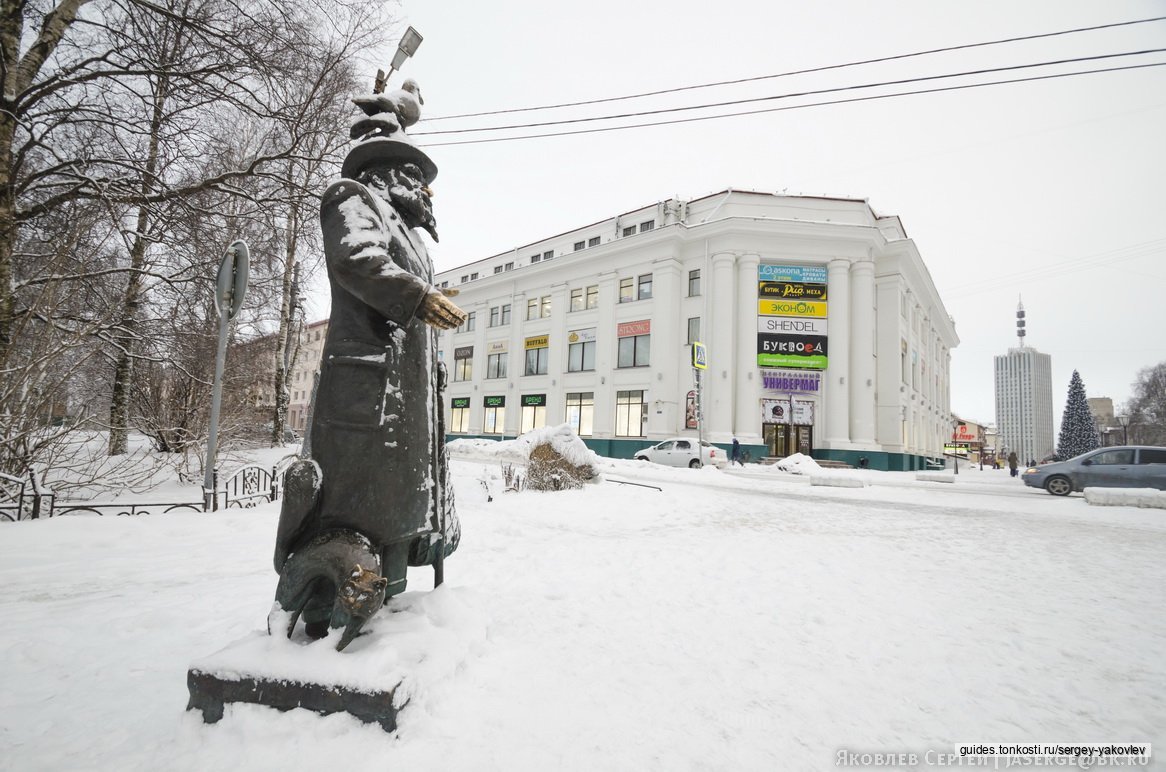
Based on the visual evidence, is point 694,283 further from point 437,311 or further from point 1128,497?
point 437,311

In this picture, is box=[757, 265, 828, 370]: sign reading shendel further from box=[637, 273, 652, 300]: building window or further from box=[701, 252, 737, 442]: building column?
box=[637, 273, 652, 300]: building window

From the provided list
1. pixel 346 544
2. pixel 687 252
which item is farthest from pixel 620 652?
pixel 687 252

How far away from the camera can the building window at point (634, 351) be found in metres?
28.5

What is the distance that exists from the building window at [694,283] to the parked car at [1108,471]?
17.0m

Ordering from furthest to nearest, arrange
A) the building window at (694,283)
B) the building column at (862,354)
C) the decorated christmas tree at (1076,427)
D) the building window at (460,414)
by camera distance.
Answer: the decorated christmas tree at (1076,427) → the building window at (460,414) → the building window at (694,283) → the building column at (862,354)

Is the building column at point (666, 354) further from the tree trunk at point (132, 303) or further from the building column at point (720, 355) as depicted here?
the tree trunk at point (132, 303)

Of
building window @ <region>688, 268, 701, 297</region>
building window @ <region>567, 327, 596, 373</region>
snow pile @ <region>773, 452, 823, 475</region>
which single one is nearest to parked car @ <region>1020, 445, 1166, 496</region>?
snow pile @ <region>773, 452, 823, 475</region>

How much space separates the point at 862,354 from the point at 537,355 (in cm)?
1996

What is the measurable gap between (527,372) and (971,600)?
31251 mm

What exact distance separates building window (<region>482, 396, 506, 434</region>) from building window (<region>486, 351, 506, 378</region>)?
70.3 inches

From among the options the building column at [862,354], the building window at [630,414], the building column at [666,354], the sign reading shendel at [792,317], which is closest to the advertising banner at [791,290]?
the sign reading shendel at [792,317]

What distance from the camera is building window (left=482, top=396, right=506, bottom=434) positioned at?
1380 inches

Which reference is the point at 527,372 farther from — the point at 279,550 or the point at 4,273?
the point at 279,550

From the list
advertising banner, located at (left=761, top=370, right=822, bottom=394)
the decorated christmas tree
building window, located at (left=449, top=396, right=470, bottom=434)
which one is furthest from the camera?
the decorated christmas tree
